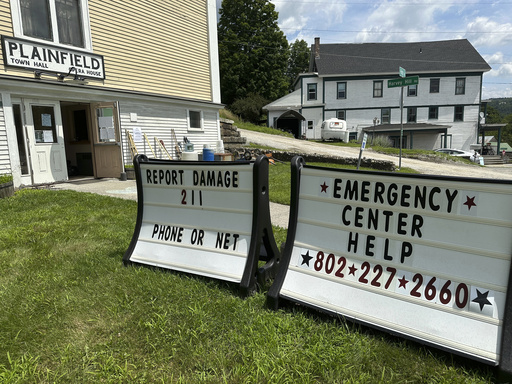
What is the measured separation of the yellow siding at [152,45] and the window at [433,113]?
31035 mm

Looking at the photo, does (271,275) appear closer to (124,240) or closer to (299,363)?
(299,363)

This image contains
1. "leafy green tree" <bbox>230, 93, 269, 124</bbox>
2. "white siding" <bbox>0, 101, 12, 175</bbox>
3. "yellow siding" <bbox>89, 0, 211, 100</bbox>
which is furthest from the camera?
"leafy green tree" <bbox>230, 93, 269, 124</bbox>

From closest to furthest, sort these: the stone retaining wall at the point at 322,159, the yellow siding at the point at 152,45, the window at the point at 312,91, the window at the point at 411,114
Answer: the yellow siding at the point at 152,45, the stone retaining wall at the point at 322,159, the window at the point at 411,114, the window at the point at 312,91

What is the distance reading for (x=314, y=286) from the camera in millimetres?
2564

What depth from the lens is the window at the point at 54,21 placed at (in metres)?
9.59

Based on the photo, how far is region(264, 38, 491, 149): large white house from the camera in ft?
126

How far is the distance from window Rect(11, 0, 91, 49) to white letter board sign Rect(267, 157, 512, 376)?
10.4 m

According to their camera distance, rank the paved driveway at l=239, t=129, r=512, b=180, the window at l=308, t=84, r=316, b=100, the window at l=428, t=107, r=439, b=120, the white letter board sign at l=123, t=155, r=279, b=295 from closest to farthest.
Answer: the white letter board sign at l=123, t=155, r=279, b=295, the paved driveway at l=239, t=129, r=512, b=180, the window at l=428, t=107, r=439, b=120, the window at l=308, t=84, r=316, b=100

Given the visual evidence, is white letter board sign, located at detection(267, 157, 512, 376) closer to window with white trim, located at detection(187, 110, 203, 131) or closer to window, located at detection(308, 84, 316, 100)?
window with white trim, located at detection(187, 110, 203, 131)

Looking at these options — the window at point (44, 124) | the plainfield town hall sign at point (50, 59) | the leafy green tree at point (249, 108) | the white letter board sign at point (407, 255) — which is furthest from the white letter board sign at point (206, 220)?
the leafy green tree at point (249, 108)

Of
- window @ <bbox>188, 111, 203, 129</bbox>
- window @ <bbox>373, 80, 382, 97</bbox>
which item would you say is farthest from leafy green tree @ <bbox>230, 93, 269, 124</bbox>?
window @ <bbox>188, 111, 203, 129</bbox>

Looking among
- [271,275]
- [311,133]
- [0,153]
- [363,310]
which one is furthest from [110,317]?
[311,133]

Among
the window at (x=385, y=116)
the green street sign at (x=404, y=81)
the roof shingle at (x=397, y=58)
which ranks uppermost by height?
the roof shingle at (x=397, y=58)

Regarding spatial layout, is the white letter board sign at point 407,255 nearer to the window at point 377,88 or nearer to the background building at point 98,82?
the background building at point 98,82
